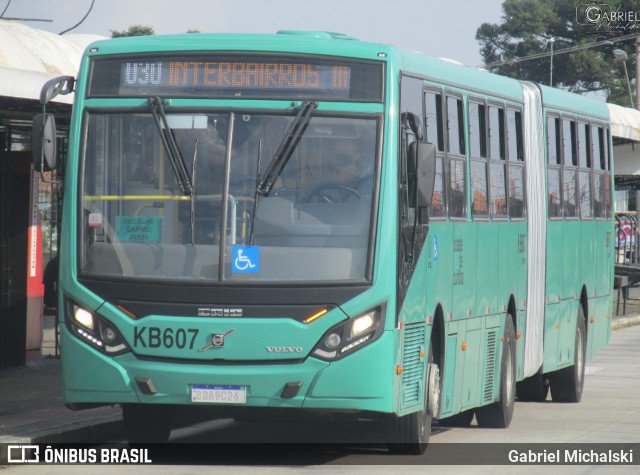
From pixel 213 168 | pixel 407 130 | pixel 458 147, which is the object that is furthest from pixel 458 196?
pixel 213 168

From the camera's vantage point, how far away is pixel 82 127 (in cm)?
1171

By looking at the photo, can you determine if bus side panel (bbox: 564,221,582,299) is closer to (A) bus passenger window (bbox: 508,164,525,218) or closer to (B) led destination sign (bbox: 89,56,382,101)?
(A) bus passenger window (bbox: 508,164,525,218)

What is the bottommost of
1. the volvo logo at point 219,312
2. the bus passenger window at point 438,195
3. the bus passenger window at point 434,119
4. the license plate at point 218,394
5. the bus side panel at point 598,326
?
the license plate at point 218,394

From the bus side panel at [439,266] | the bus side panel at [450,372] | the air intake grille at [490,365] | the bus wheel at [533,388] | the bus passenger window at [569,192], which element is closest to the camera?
the bus side panel at [439,266]

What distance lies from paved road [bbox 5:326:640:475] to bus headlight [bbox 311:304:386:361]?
0.97 meters

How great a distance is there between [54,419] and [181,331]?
11.0 feet

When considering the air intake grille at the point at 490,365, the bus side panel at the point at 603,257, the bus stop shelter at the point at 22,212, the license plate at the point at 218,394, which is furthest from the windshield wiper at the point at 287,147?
the bus side panel at the point at 603,257

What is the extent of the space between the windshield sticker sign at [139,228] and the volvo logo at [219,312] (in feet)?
2.09

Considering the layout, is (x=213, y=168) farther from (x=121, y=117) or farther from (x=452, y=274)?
(x=452, y=274)

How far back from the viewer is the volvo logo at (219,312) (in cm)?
1108

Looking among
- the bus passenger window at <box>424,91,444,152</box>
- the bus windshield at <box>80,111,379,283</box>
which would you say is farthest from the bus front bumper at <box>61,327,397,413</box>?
the bus passenger window at <box>424,91,444,152</box>

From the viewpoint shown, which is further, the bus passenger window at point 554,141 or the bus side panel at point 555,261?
the bus passenger window at point 554,141

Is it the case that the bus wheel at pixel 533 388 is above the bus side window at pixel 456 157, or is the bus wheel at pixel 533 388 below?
below

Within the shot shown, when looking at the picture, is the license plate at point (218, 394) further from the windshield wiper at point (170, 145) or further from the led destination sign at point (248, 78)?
the led destination sign at point (248, 78)
